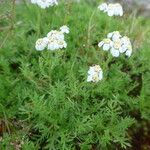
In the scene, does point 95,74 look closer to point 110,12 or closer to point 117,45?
point 117,45

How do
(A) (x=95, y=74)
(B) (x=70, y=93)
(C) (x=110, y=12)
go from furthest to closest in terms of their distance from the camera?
(C) (x=110, y=12), (B) (x=70, y=93), (A) (x=95, y=74)

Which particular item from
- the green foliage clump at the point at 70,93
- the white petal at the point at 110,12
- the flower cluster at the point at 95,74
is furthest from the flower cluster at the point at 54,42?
the white petal at the point at 110,12

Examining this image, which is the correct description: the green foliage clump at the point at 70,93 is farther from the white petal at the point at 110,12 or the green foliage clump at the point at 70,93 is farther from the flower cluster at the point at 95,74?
the white petal at the point at 110,12

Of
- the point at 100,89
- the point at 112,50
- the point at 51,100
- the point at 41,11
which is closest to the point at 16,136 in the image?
the point at 51,100

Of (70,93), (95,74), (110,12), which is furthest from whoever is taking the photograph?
(110,12)

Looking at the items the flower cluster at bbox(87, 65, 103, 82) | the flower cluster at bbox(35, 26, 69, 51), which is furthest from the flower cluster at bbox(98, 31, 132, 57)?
the flower cluster at bbox(35, 26, 69, 51)

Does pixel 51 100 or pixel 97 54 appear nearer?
pixel 51 100

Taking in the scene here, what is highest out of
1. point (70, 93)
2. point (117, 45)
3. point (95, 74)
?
point (117, 45)

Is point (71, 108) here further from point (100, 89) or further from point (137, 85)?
point (137, 85)

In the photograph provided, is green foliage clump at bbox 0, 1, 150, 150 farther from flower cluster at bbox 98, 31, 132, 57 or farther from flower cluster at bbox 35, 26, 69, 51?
flower cluster at bbox 98, 31, 132, 57

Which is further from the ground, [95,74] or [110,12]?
[110,12]

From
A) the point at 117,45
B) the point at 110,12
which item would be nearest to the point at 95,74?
the point at 117,45
